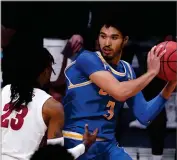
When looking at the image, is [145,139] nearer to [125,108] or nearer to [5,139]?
[125,108]

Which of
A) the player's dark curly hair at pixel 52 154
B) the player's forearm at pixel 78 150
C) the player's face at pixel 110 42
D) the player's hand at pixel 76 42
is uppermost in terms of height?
the player's face at pixel 110 42

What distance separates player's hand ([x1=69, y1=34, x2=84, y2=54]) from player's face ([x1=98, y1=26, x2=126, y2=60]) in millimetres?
1924

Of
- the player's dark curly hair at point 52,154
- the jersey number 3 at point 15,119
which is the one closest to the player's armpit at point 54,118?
the jersey number 3 at point 15,119

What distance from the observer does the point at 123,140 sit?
608cm

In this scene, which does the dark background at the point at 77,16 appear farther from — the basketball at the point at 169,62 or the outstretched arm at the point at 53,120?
the outstretched arm at the point at 53,120

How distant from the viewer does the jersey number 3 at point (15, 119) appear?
137 inches

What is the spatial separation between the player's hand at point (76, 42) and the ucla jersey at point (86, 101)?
2.03 metres

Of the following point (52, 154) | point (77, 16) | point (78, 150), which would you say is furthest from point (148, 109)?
point (77, 16)

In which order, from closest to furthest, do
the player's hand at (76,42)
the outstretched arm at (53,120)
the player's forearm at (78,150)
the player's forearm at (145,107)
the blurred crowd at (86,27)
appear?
1. the outstretched arm at (53,120)
2. the player's forearm at (78,150)
3. the player's forearm at (145,107)
4. the blurred crowd at (86,27)
5. the player's hand at (76,42)

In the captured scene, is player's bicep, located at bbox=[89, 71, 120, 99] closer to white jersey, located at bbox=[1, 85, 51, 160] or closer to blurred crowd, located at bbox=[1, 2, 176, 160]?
white jersey, located at bbox=[1, 85, 51, 160]

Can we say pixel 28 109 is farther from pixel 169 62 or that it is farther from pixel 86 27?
pixel 86 27

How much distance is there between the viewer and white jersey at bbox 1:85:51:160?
136 inches

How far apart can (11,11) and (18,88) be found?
8.54ft

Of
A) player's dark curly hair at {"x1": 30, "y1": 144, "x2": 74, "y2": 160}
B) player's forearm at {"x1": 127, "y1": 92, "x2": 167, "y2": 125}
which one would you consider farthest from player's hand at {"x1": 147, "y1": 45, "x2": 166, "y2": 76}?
player's dark curly hair at {"x1": 30, "y1": 144, "x2": 74, "y2": 160}
